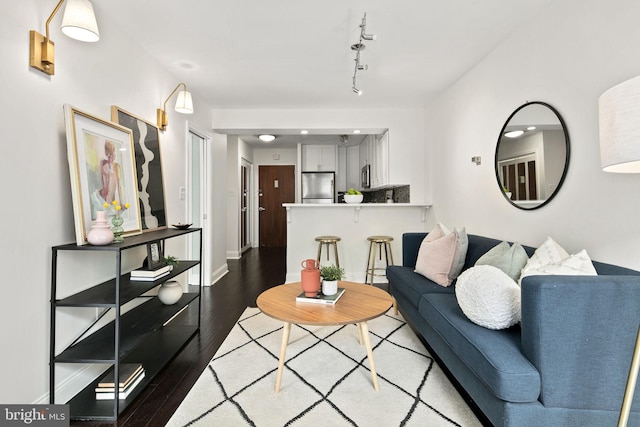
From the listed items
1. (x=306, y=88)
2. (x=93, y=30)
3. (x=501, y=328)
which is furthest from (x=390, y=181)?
(x=93, y=30)

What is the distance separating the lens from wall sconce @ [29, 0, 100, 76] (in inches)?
62.4

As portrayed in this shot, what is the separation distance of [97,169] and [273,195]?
5883mm

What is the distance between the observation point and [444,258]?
2.55m

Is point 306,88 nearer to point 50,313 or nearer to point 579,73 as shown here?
point 579,73

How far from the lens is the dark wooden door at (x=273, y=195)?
7.78 metres

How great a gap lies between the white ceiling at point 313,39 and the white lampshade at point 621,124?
4.65 feet

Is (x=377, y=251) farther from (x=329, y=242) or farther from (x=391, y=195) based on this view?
(x=391, y=195)

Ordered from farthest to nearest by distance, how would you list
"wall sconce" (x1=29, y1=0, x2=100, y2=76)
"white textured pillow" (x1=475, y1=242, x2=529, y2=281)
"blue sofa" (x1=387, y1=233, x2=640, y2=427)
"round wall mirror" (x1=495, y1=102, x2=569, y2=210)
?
"round wall mirror" (x1=495, y1=102, x2=569, y2=210) → "white textured pillow" (x1=475, y1=242, x2=529, y2=281) → "wall sconce" (x1=29, y1=0, x2=100, y2=76) → "blue sofa" (x1=387, y1=233, x2=640, y2=427)

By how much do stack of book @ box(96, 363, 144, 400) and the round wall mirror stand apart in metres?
2.85

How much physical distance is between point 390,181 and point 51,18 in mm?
3786

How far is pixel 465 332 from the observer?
157 cm

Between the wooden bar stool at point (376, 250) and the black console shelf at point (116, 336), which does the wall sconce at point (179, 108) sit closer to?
the black console shelf at point (116, 336)

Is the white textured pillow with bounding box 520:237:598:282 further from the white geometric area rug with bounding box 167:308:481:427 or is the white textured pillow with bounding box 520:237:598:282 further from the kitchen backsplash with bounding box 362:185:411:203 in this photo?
the kitchen backsplash with bounding box 362:185:411:203

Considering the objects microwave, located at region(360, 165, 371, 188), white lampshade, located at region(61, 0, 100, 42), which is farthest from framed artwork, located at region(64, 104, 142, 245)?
microwave, located at region(360, 165, 371, 188)
